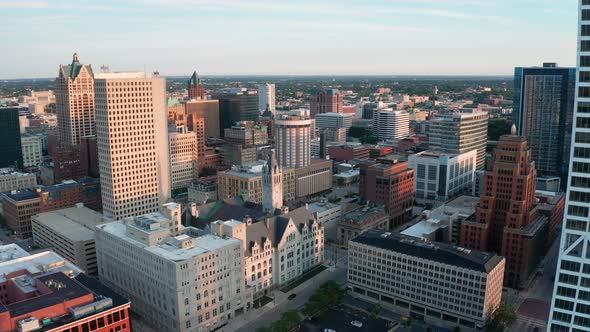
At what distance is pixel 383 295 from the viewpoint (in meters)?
134

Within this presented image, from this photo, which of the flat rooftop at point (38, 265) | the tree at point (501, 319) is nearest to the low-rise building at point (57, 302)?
the flat rooftop at point (38, 265)

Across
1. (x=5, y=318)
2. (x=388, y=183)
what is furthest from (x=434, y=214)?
(x=5, y=318)

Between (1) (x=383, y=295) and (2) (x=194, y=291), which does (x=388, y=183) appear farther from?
(2) (x=194, y=291)

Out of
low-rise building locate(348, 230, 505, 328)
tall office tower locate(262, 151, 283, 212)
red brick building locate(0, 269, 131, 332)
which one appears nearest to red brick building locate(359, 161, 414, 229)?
tall office tower locate(262, 151, 283, 212)

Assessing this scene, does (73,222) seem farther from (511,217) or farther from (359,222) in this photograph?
(511,217)

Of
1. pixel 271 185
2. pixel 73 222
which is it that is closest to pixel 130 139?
pixel 73 222

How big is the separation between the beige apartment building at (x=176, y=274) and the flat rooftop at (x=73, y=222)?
24.0 meters

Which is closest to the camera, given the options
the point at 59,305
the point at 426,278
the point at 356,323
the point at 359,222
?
the point at 59,305

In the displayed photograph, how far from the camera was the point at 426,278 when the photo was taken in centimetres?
12450

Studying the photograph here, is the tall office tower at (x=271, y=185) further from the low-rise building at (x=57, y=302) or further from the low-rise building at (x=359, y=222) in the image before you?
the low-rise building at (x=57, y=302)

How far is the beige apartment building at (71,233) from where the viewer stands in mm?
150375

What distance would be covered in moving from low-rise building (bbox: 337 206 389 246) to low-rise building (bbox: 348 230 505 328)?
29.7 metres

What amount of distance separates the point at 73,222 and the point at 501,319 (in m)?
136

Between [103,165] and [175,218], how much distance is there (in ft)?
168
